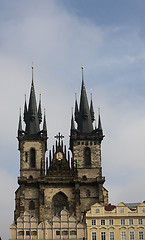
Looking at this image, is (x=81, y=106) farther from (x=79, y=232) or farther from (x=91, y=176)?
(x=79, y=232)

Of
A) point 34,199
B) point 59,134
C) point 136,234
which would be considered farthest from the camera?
point 59,134

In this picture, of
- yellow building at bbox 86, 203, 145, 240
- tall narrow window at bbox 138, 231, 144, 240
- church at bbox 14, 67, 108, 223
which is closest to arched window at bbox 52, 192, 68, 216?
church at bbox 14, 67, 108, 223

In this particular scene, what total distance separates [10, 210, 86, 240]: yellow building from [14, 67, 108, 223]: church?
1055 cm

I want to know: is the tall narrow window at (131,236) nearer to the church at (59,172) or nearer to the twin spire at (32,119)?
the church at (59,172)

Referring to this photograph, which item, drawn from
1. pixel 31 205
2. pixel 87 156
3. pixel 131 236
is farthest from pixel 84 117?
pixel 131 236

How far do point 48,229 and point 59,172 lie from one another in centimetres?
1714

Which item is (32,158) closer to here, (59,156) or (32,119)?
(59,156)

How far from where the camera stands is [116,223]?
51719 millimetres

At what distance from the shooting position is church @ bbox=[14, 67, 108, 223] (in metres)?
66.3

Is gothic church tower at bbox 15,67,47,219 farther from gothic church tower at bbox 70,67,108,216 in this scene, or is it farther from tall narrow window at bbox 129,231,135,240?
tall narrow window at bbox 129,231,135,240

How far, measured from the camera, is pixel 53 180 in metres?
67.9

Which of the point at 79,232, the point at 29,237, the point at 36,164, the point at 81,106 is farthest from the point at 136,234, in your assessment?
the point at 81,106

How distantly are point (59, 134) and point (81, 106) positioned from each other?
6406 millimetres

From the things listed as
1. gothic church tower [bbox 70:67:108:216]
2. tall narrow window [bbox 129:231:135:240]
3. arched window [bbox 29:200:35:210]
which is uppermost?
gothic church tower [bbox 70:67:108:216]
